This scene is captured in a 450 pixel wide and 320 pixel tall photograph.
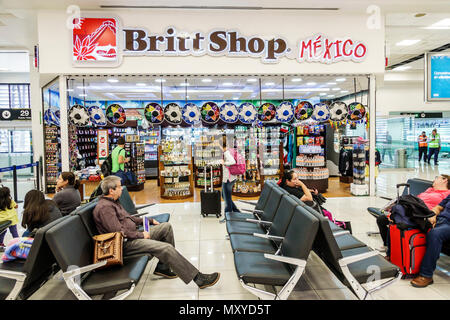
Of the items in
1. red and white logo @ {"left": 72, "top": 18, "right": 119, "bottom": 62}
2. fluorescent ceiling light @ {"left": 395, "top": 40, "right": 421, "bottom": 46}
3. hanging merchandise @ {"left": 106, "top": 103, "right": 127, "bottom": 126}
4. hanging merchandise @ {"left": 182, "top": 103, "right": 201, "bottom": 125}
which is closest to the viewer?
red and white logo @ {"left": 72, "top": 18, "right": 119, "bottom": 62}

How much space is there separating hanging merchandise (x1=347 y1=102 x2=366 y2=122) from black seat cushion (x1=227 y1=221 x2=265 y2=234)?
4.87 m

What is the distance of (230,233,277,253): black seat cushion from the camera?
3358 millimetres

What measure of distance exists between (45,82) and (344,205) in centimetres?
778

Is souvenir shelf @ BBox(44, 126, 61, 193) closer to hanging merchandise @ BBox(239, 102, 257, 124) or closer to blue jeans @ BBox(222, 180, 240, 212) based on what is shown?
hanging merchandise @ BBox(239, 102, 257, 124)

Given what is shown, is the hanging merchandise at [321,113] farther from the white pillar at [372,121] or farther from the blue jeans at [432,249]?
the blue jeans at [432,249]

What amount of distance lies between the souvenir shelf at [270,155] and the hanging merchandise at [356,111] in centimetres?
204

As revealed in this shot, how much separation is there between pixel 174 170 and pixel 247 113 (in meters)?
2.58

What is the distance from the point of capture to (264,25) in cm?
744

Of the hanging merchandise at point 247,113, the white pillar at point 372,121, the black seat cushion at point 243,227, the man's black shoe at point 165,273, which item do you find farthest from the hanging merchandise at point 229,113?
the man's black shoe at point 165,273

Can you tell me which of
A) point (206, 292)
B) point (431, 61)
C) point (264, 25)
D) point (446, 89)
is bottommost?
point (206, 292)

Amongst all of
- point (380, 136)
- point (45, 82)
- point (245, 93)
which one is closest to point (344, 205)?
point (45, 82)

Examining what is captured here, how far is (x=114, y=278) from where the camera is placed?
2.79 m

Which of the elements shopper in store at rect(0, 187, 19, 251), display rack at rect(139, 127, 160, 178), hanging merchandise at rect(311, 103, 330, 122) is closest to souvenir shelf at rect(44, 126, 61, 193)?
display rack at rect(139, 127, 160, 178)

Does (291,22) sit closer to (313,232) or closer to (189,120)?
(189,120)
